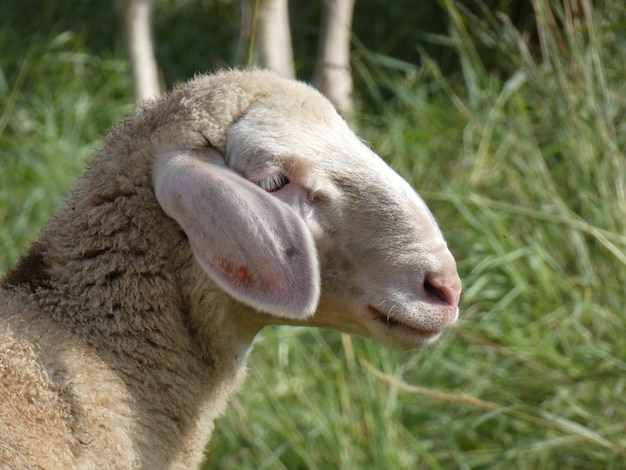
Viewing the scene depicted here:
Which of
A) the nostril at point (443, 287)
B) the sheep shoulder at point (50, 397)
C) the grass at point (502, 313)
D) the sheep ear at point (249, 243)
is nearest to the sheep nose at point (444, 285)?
the nostril at point (443, 287)

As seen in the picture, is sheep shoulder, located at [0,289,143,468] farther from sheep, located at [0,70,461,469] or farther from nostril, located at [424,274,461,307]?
nostril, located at [424,274,461,307]

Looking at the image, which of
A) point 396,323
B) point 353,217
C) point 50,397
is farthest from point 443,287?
point 50,397

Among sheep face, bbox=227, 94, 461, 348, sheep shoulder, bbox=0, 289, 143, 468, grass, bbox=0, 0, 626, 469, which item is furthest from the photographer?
grass, bbox=0, 0, 626, 469

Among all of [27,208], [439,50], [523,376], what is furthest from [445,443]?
[439,50]

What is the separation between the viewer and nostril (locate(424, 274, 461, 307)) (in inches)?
101

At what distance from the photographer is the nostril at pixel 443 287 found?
101 inches

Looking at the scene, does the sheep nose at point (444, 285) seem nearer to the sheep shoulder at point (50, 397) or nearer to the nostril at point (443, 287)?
the nostril at point (443, 287)

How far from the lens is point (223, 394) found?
9.05ft

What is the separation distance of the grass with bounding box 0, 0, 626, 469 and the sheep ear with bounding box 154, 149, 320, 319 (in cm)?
127

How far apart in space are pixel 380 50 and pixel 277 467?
3248mm

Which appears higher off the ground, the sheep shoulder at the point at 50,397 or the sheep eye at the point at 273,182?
the sheep eye at the point at 273,182

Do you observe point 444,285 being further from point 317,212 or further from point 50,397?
point 50,397

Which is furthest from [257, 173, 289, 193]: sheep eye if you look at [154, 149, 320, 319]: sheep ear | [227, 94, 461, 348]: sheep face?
[154, 149, 320, 319]: sheep ear

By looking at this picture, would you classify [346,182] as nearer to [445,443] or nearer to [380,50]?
[445,443]
